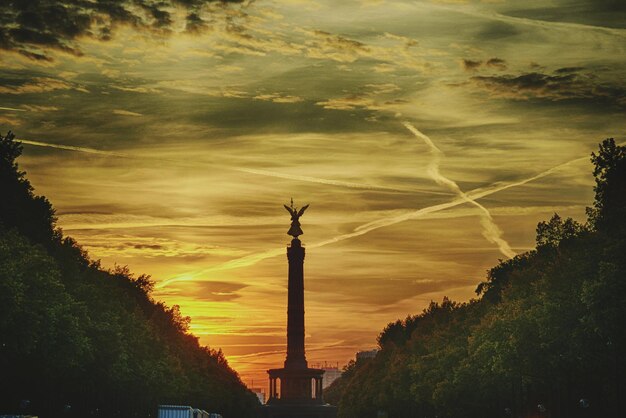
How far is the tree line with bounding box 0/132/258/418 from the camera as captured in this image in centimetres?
7881

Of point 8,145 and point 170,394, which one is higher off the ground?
point 8,145

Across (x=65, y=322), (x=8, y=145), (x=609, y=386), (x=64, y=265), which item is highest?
(x=8, y=145)

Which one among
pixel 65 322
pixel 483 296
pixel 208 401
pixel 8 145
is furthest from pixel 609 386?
pixel 208 401

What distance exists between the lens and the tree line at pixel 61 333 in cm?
7881

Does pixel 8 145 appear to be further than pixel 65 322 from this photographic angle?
Yes

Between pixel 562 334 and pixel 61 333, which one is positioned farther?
pixel 61 333

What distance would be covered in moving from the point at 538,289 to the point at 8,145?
165 ft

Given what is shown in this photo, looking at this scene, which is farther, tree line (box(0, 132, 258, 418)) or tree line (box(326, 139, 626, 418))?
tree line (box(0, 132, 258, 418))

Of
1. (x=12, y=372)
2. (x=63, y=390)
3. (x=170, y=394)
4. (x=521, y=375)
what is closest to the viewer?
(x=12, y=372)

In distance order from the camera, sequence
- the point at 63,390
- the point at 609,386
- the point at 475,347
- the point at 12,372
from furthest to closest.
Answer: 1. the point at 475,347
2. the point at 63,390
3. the point at 12,372
4. the point at 609,386

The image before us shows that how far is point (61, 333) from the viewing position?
283ft

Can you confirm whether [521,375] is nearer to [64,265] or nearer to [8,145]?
[64,265]

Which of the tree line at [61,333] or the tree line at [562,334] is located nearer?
the tree line at [562,334]

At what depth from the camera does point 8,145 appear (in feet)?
370
